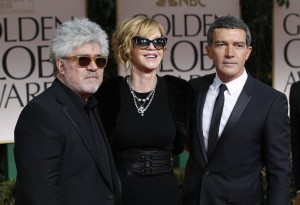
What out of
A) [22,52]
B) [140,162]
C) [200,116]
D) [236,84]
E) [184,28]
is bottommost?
[140,162]

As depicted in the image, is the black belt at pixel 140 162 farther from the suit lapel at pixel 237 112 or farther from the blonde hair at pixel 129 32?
the blonde hair at pixel 129 32

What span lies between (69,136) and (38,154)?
0.16m

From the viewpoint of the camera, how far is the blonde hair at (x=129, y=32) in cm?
366

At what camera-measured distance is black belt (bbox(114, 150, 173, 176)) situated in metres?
3.62

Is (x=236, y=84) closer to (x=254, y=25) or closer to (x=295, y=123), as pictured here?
(x=295, y=123)

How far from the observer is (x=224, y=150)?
361cm

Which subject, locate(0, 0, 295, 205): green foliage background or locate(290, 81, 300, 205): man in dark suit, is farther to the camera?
locate(0, 0, 295, 205): green foliage background

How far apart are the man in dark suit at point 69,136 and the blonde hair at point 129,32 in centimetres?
50

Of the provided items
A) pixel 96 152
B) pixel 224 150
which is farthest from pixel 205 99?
pixel 96 152

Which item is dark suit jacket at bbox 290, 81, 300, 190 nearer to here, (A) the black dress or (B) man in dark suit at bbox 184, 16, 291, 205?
(B) man in dark suit at bbox 184, 16, 291, 205

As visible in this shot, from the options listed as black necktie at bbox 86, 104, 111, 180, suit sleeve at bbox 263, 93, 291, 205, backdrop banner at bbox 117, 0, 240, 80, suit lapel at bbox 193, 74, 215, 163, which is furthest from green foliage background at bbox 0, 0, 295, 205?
black necktie at bbox 86, 104, 111, 180

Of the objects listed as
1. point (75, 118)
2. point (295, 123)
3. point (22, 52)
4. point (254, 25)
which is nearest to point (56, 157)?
point (75, 118)

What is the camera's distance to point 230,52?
11.9 ft

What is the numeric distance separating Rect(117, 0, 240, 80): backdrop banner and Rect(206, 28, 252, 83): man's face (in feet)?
7.32
